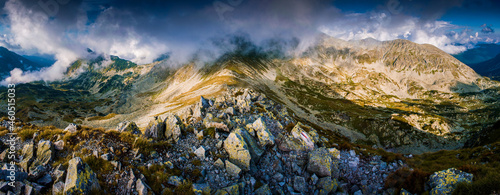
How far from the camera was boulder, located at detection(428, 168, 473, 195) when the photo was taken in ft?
33.4

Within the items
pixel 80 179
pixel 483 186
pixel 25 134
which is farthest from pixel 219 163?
pixel 483 186

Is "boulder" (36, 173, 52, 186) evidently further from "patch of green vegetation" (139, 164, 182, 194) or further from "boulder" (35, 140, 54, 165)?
"patch of green vegetation" (139, 164, 182, 194)

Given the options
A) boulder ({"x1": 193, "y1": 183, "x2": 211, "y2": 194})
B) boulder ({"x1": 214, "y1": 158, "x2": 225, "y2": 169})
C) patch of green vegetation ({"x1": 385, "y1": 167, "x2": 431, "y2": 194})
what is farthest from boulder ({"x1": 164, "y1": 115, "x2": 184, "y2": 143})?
patch of green vegetation ({"x1": 385, "y1": 167, "x2": 431, "y2": 194})

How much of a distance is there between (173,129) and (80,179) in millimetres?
8588

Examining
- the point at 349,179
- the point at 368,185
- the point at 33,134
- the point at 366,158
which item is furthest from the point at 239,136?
the point at 33,134

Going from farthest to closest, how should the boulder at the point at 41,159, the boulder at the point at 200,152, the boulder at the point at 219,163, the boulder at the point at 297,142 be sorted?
1. the boulder at the point at 297,142
2. the boulder at the point at 200,152
3. the boulder at the point at 219,163
4. the boulder at the point at 41,159

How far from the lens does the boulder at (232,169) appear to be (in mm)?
12351

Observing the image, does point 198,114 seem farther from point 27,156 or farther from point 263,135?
point 27,156

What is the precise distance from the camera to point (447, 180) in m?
10.4

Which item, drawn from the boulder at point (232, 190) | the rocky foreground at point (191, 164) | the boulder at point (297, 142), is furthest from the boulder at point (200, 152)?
the boulder at point (297, 142)

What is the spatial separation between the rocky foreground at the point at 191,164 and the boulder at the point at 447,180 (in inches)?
1.7

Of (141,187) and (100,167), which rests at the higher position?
(100,167)

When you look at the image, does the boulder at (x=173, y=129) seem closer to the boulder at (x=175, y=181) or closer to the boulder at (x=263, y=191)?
the boulder at (x=175, y=181)

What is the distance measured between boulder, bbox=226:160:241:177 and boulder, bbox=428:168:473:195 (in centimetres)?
1204
